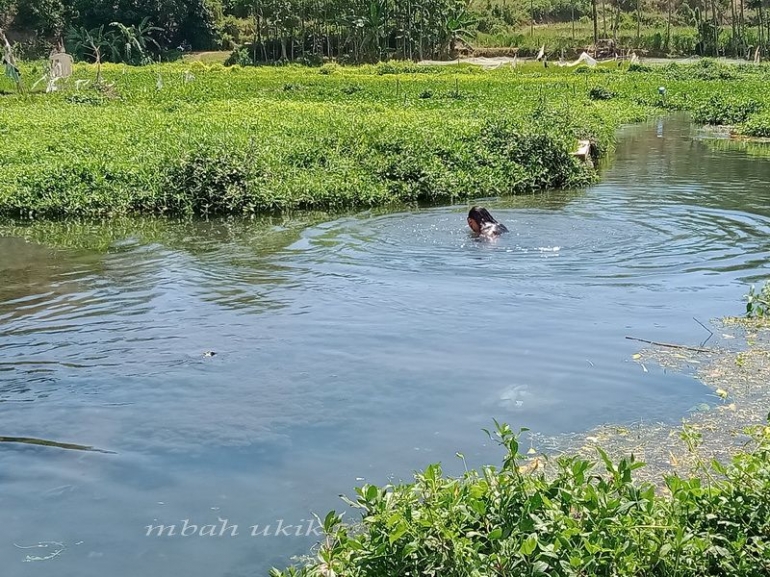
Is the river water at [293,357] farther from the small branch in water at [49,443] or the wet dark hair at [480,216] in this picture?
the wet dark hair at [480,216]

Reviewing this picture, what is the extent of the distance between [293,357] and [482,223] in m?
4.23

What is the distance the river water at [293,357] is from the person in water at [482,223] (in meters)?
0.21

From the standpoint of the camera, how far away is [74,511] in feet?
14.2

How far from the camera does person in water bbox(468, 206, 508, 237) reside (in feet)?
33.0

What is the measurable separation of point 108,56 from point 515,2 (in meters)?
35.2

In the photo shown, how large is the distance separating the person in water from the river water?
0.69 feet

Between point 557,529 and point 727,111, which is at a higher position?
point 727,111

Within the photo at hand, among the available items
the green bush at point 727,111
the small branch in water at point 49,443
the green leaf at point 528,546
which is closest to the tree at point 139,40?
the green bush at point 727,111

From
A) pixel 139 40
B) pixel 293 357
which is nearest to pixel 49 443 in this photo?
pixel 293 357

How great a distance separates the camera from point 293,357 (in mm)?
6500

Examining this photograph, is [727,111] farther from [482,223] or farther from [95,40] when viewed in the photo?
[95,40]

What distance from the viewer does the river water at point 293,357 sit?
4.39 metres

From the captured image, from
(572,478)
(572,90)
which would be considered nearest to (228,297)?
(572,478)

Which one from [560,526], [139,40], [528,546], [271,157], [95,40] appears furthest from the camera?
[139,40]
